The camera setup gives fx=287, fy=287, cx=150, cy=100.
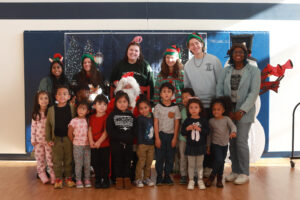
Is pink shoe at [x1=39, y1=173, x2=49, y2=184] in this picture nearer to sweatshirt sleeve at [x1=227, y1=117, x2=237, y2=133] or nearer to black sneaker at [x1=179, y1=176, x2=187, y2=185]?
black sneaker at [x1=179, y1=176, x2=187, y2=185]

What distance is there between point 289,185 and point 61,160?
262cm

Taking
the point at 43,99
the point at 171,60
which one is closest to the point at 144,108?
the point at 171,60

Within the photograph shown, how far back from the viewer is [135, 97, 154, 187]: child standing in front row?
124 inches

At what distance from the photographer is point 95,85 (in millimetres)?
3695

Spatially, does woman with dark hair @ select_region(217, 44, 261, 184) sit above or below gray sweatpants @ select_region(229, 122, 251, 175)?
above

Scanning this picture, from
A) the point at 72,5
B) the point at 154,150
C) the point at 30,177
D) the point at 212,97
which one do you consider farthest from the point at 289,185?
the point at 72,5

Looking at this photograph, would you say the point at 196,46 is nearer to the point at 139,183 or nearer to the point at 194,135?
the point at 194,135

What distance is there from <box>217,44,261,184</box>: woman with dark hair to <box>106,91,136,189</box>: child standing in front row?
1.10 meters

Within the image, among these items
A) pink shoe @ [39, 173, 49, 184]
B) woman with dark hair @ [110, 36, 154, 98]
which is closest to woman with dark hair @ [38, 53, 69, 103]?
woman with dark hair @ [110, 36, 154, 98]

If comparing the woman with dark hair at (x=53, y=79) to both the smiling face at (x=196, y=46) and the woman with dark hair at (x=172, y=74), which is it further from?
the smiling face at (x=196, y=46)

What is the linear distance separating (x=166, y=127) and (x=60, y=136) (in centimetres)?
120

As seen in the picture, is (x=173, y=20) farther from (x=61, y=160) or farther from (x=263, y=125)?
(x=61, y=160)

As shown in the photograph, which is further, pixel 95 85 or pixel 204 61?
pixel 95 85

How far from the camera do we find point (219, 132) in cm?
319
